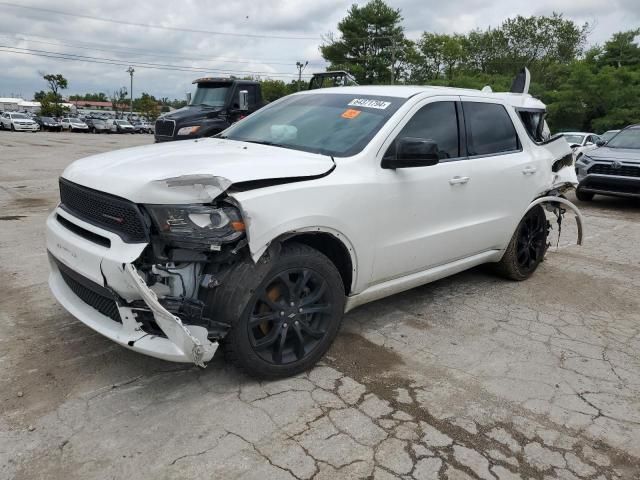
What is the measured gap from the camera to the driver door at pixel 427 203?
11.5 ft

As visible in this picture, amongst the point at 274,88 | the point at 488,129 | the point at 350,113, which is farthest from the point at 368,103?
the point at 274,88

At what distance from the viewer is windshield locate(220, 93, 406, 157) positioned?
11.6 feet

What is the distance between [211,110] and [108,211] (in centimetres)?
1094

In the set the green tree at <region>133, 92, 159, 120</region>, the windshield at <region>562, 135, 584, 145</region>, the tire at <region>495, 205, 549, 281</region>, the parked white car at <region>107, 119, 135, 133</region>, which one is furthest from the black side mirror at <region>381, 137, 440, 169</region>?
the green tree at <region>133, 92, 159, 120</region>

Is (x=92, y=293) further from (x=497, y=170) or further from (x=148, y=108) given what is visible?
(x=148, y=108)

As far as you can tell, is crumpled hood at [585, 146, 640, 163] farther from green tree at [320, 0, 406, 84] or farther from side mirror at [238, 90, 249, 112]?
green tree at [320, 0, 406, 84]

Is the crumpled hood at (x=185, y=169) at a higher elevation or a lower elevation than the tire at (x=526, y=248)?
higher

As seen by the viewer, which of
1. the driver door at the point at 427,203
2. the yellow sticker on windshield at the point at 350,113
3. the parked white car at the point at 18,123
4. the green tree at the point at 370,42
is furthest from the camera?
the green tree at the point at 370,42

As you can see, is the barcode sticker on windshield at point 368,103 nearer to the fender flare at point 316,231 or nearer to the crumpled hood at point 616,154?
the fender flare at point 316,231

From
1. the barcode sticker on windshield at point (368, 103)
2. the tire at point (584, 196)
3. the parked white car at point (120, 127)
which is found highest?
the barcode sticker on windshield at point (368, 103)

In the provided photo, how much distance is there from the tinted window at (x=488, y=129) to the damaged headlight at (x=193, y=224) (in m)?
2.38

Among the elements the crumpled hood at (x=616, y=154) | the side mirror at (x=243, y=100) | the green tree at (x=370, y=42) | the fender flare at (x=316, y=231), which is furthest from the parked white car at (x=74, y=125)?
the fender flare at (x=316, y=231)

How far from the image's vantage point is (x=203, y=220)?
266cm

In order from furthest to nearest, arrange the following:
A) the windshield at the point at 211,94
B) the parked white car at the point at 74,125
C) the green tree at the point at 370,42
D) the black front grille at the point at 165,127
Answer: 1. the green tree at the point at 370,42
2. the parked white car at the point at 74,125
3. the windshield at the point at 211,94
4. the black front grille at the point at 165,127
